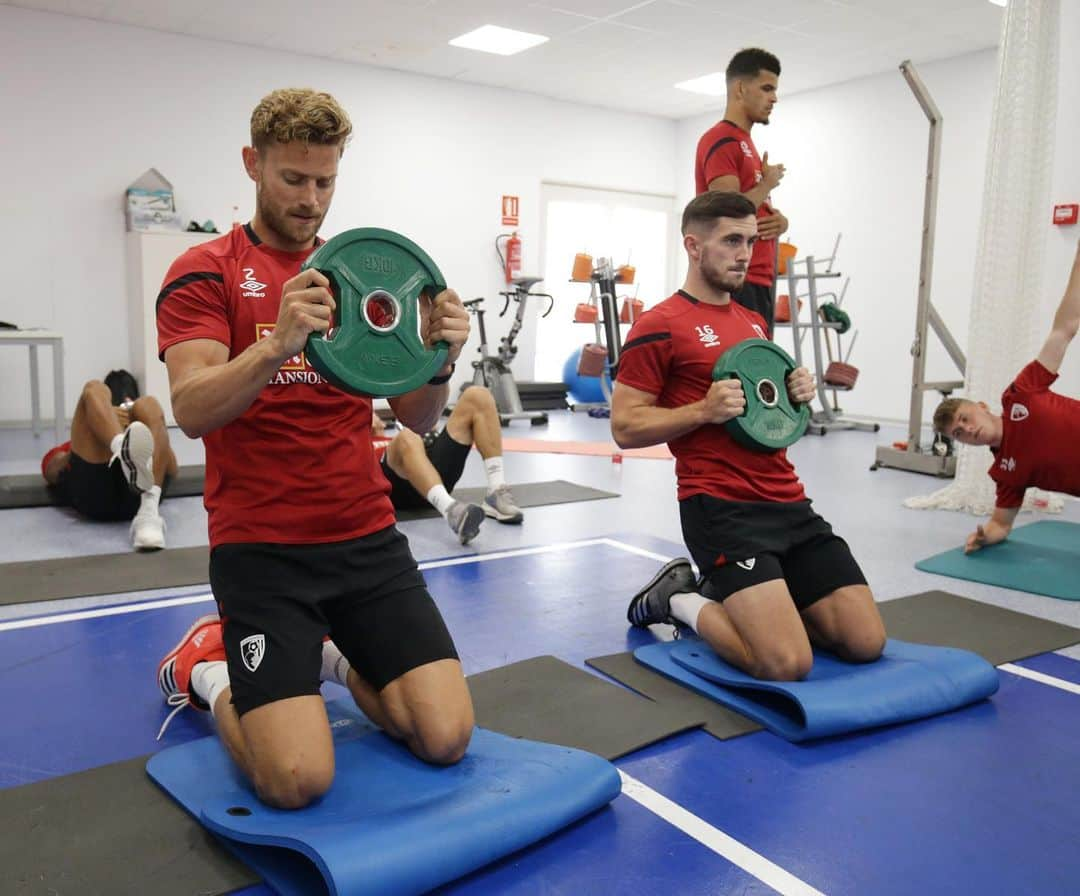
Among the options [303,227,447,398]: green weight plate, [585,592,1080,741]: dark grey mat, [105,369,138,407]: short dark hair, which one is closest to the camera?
[303,227,447,398]: green weight plate

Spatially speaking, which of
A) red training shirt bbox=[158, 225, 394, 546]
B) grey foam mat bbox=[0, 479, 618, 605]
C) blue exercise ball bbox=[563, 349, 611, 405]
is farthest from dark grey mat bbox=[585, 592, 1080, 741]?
blue exercise ball bbox=[563, 349, 611, 405]

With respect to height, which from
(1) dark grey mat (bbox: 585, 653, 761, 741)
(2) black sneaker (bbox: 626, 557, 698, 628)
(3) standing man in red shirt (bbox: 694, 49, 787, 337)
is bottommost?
(1) dark grey mat (bbox: 585, 653, 761, 741)

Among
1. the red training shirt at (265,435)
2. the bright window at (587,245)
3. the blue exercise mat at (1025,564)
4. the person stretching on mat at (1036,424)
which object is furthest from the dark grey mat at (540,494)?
the bright window at (587,245)

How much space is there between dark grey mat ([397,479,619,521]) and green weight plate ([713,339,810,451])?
226 cm

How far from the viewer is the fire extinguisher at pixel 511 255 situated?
9117 mm

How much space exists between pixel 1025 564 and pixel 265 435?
306 centimetres

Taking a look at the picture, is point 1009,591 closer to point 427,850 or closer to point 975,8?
point 427,850

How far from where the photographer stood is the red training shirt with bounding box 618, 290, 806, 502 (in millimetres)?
2547

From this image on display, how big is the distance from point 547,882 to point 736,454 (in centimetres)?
133

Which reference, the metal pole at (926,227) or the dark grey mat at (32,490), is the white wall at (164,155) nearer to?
the dark grey mat at (32,490)

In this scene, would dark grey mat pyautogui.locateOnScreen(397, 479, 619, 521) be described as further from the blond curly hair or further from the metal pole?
the blond curly hair

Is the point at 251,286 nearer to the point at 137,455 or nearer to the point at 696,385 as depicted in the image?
the point at 696,385

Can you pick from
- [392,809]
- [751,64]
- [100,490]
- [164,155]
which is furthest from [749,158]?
[164,155]

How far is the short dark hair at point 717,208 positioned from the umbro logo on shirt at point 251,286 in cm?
119
